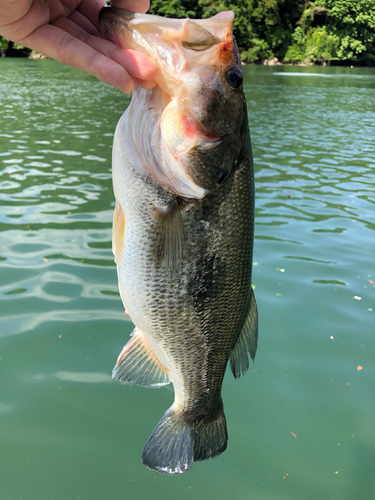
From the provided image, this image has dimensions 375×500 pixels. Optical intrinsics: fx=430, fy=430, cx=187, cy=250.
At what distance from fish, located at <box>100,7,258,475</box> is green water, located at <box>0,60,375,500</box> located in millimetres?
1107

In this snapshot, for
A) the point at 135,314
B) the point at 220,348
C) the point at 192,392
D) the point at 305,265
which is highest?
the point at 135,314

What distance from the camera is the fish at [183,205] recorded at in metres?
1.69

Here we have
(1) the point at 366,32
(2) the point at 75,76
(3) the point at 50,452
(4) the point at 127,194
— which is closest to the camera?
(4) the point at 127,194

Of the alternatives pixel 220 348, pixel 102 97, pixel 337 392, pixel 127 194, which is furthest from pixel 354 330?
pixel 102 97

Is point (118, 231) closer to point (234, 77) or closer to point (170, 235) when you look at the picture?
point (170, 235)

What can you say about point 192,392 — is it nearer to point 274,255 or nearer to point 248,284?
point 248,284

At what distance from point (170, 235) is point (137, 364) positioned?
75 centimetres

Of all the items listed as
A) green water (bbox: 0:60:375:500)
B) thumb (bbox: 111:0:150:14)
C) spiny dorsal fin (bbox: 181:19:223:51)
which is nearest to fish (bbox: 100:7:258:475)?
spiny dorsal fin (bbox: 181:19:223:51)

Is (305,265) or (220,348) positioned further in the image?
(305,265)

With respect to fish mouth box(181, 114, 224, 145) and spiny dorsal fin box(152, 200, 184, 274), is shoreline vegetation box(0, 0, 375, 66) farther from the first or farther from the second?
spiny dorsal fin box(152, 200, 184, 274)

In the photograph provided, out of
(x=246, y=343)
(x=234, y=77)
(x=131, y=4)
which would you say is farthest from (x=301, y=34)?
(x=246, y=343)

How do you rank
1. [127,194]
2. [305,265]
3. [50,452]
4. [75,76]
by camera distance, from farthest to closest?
[75,76]
[305,265]
[50,452]
[127,194]

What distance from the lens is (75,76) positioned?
98.3ft

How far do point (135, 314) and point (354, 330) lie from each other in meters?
3.16
